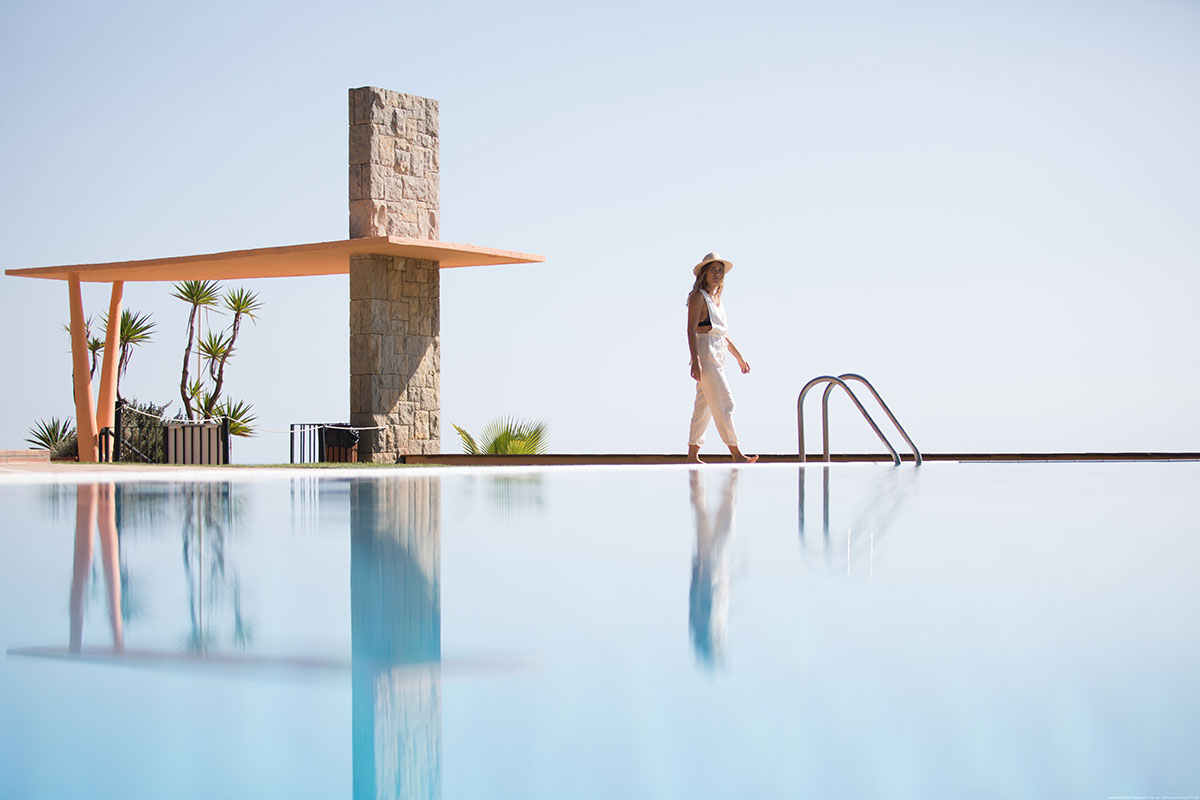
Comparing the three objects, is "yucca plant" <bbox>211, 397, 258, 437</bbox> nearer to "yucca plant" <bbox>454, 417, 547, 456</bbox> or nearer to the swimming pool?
"yucca plant" <bbox>454, 417, 547, 456</bbox>

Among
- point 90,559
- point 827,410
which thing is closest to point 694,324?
point 827,410

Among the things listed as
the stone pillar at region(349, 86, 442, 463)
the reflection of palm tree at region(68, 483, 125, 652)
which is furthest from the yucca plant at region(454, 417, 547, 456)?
the reflection of palm tree at region(68, 483, 125, 652)

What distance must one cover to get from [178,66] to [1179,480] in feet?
62.6

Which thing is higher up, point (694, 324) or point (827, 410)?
point (694, 324)

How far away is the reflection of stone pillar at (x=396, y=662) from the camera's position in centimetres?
155

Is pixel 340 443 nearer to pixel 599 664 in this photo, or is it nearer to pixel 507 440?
pixel 507 440

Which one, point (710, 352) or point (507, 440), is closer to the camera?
point (710, 352)

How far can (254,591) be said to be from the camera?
2.98 metres

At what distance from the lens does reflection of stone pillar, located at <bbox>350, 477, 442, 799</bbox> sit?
1553mm

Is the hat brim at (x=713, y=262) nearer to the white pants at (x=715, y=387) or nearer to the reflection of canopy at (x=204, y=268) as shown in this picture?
the white pants at (x=715, y=387)

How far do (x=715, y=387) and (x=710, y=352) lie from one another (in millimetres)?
348

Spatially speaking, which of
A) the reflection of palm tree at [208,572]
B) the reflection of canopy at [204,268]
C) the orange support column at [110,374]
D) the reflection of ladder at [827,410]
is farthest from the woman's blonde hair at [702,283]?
the orange support column at [110,374]

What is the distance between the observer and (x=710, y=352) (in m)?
11.3

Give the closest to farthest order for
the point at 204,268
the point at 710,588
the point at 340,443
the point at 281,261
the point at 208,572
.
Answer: the point at 710,588 < the point at 208,572 < the point at 340,443 < the point at 281,261 < the point at 204,268
